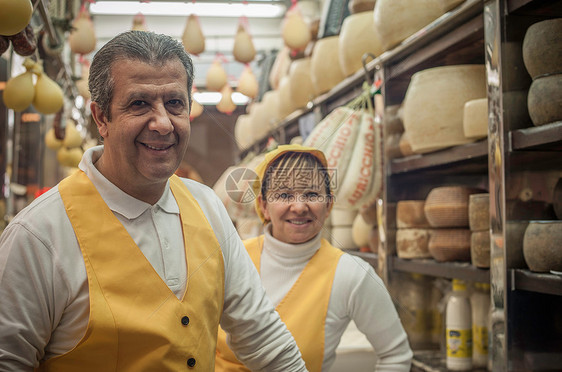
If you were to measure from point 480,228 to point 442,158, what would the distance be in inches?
8.9

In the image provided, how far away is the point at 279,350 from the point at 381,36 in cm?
103

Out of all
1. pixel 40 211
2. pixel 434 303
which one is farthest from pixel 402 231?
pixel 40 211

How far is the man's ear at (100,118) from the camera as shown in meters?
0.65

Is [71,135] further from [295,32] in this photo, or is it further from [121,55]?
[295,32]

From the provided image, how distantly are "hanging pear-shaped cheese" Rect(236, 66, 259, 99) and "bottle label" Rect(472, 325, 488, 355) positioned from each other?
2.43 ft

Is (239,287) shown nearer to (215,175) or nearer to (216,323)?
(216,323)

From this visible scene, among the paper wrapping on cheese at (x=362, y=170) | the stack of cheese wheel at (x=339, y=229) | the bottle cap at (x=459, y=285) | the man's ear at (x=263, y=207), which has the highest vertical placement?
the paper wrapping on cheese at (x=362, y=170)

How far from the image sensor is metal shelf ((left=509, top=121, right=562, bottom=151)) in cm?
103

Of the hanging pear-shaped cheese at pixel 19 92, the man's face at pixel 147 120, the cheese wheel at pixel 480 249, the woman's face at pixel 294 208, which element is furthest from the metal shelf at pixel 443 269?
the hanging pear-shaped cheese at pixel 19 92

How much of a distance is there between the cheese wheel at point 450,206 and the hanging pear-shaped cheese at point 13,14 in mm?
997

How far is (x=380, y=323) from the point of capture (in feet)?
3.13

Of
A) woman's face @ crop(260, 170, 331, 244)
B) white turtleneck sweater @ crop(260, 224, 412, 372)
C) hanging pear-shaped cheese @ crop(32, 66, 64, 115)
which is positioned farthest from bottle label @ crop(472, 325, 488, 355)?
hanging pear-shaped cheese @ crop(32, 66, 64, 115)

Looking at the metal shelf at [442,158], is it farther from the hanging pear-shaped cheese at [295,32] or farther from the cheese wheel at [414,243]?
the hanging pear-shaped cheese at [295,32]

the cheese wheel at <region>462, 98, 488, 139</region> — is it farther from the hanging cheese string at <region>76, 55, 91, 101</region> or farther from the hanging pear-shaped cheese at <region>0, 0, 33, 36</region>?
the hanging pear-shaped cheese at <region>0, 0, 33, 36</region>
